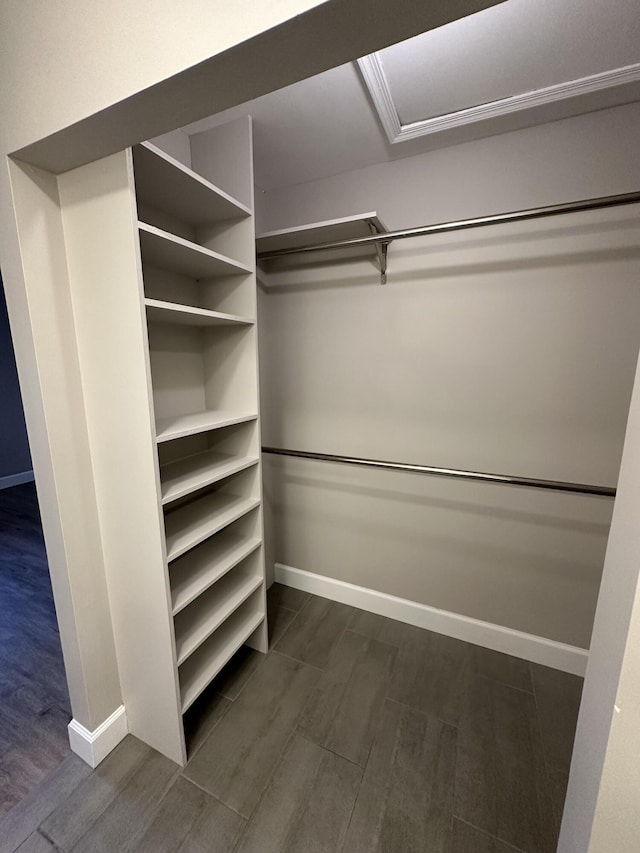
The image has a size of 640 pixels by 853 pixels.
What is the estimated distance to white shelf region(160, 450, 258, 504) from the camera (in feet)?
3.74

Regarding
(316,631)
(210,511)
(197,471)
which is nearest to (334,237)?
(197,471)

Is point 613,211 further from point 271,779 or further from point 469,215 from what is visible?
point 271,779

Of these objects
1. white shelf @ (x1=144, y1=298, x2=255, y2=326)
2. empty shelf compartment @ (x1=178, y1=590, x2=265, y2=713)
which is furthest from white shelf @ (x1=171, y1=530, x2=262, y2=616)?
white shelf @ (x1=144, y1=298, x2=255, y2=326)

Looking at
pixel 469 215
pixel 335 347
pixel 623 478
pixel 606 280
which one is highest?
pixel 469 215

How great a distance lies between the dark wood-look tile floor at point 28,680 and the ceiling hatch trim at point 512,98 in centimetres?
266

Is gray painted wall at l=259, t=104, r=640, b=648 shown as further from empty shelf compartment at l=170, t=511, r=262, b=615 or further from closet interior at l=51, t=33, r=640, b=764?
empty shelf compartment at l=170, t=511, r=262, b=615

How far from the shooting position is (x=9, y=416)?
13.2ft

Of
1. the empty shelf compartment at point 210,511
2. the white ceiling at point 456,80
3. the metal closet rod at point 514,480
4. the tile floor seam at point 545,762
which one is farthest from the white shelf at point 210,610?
the white ceiling at point 456,80

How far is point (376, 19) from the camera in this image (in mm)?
502

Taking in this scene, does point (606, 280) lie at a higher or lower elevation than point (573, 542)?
higher

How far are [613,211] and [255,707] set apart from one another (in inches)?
96.1

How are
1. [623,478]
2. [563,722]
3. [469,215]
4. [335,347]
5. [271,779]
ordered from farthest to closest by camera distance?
[335,347], [469,215], [563,722], [271,779], [623,478]

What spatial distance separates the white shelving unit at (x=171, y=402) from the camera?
0.96 m

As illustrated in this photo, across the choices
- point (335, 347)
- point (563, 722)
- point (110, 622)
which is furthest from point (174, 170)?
point (563, 722)
